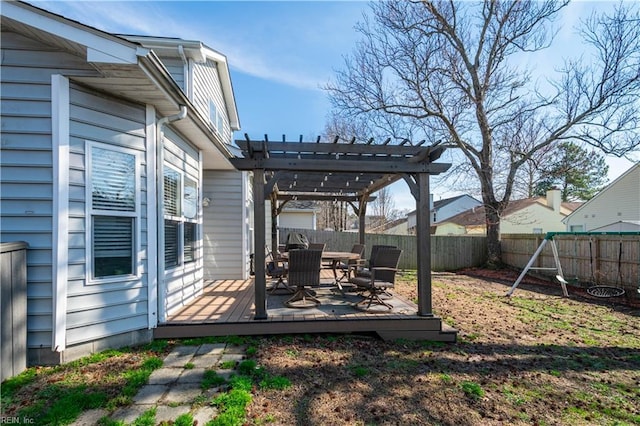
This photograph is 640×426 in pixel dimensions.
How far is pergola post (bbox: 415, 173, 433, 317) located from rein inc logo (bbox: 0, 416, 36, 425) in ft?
14.2

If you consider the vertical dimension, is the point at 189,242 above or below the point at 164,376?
above

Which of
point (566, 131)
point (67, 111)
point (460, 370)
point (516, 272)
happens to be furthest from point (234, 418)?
point (566, 131)

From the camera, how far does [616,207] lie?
1566cm

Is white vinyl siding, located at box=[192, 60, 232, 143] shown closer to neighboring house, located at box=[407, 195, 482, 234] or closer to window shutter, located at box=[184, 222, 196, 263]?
window shutter, located at box=[184, 222, 196, 263]

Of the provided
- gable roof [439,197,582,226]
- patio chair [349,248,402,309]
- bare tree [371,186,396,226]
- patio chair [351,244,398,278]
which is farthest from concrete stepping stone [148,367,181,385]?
bare tree [371,186,396,226]

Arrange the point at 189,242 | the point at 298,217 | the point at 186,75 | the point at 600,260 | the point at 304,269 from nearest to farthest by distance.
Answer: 1. the point at 304,269
2. the point at 189,242
3. the point at 186,75
4. the point at 600,260
5. the point at 298,217

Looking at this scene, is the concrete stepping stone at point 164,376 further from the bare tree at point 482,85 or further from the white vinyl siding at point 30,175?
the bare tree at point 482,85

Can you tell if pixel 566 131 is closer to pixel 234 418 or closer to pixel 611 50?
pixel 611 50

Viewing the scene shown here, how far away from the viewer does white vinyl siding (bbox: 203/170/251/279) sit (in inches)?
305

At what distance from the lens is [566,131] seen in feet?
39.2

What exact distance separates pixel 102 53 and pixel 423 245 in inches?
179

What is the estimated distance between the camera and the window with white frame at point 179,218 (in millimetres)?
4754

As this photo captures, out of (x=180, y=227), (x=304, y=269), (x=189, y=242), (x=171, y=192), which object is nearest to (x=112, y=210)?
(x=171, y=192)

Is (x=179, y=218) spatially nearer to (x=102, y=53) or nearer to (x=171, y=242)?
(x=171, y=242)
